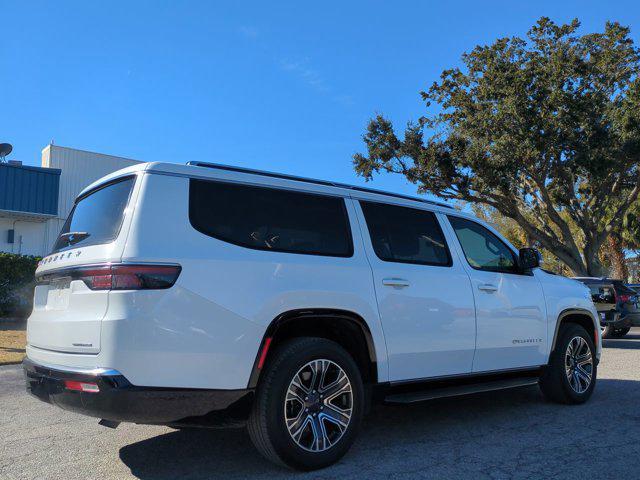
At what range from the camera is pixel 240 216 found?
4023 millimetres

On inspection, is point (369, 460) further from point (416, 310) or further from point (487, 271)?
point (487, 271)

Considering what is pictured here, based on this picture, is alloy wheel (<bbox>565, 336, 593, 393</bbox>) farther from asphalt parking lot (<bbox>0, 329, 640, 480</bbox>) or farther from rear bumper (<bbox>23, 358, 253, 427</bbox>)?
rear bumper (<bbox>23, 358, 253, 427</bbox>)

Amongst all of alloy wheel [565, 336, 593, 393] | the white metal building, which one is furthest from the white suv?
the white metal building

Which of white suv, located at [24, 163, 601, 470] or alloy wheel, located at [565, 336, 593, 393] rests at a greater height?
white suv, located at [24, 163, 601, 470]

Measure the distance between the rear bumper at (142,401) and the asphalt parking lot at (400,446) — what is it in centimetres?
57

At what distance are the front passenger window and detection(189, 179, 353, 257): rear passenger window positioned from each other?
4.84 feet

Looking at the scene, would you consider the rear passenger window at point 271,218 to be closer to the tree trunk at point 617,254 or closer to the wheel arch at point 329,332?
the wheel arch at point 329,332

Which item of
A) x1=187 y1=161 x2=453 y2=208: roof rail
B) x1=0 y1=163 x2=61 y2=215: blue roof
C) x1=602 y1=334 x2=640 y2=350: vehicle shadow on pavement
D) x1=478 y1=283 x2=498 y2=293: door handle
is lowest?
x1=602 y1=334 x2=640 y2=350: vehicle shadow on pavement

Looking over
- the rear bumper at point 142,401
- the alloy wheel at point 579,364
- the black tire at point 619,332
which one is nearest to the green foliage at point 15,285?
the rear bumper at point 142,401

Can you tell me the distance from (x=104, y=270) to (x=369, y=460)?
2.33 m

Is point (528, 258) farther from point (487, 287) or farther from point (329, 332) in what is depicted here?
point (329, 332)

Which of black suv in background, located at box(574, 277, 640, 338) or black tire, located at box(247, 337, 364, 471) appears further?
black suv in background, located at box(574, 277, 640, 338)

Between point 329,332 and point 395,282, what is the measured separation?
0.67 meters

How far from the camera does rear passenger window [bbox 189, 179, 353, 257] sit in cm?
388
